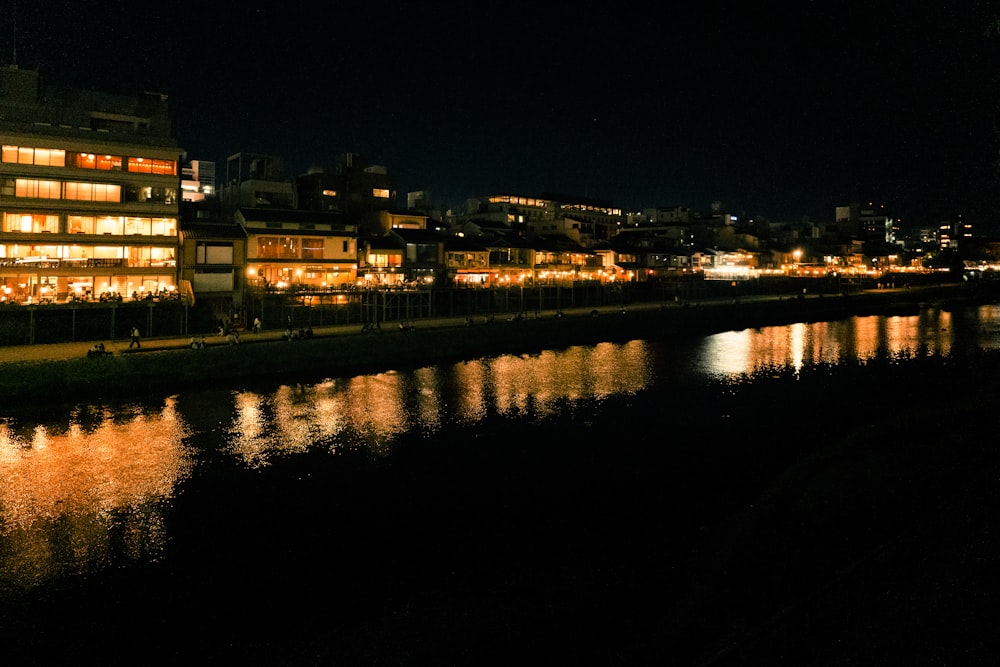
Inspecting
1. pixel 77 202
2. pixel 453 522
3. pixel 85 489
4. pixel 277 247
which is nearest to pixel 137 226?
pixel 77 202

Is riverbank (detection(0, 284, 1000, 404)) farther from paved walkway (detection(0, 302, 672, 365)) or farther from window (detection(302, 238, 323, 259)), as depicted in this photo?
window (detection(302, 238, 323, 259))

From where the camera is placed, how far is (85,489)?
14156 millimetres

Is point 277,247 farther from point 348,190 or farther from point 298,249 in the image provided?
point 348,190

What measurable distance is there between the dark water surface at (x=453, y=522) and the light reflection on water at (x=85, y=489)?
73 mm

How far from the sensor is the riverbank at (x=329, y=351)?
22.3 m

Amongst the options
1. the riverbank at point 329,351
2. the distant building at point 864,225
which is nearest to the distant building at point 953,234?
the distant building at point 864,225

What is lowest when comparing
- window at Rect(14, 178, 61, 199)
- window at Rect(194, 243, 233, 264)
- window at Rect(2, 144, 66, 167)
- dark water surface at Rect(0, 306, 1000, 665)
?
dark water surface at Rect(0, 306, 1000, 665)

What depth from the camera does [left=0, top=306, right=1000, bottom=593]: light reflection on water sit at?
1187 centimetres

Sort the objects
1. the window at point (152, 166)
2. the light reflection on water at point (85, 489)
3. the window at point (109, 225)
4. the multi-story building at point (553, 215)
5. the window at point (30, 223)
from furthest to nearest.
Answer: the multi-story building at point (553, 215) < the window at point (152, 166) < the window at point (109, 225) < the window at point (30, 223) < the light reflection on water at point (85, 489)

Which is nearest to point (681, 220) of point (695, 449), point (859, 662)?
point (695, 449)

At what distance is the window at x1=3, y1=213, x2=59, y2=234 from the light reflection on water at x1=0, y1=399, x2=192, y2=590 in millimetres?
14851

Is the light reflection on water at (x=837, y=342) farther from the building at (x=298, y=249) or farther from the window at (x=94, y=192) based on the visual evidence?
the window at (x=94, y=192)

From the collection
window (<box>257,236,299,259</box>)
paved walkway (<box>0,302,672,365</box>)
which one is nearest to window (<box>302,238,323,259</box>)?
window (<box>257,236,299,259</box>)

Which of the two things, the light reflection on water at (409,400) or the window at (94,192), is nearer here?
the light reflection on water at (409,400)
